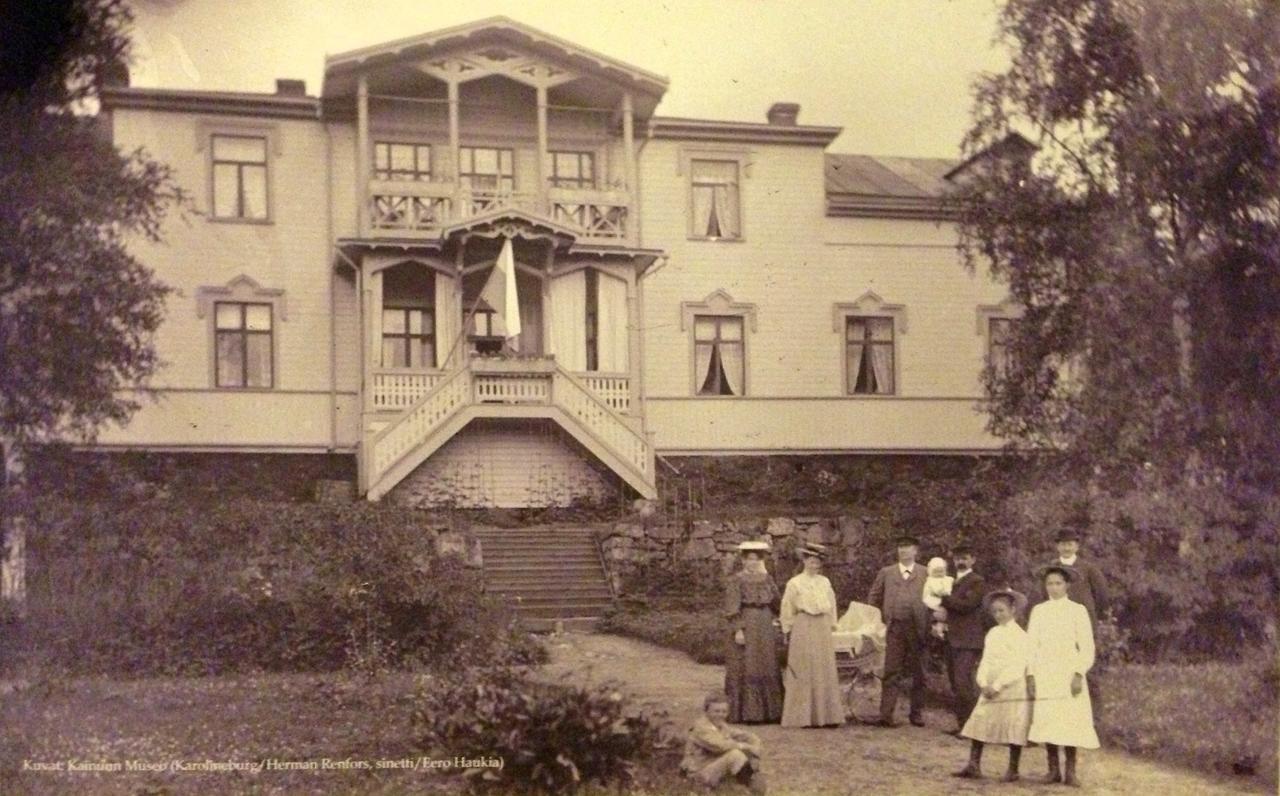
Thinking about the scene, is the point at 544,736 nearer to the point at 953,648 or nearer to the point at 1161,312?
the point at 953,648

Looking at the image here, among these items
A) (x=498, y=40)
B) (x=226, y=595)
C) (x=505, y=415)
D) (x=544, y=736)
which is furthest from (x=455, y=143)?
(x=544, y=736)

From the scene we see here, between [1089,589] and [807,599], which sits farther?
[807,599]

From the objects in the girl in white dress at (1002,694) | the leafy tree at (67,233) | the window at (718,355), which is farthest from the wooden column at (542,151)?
the girl in white dress at (1002,694)

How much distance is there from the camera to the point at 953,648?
8453 millimetres

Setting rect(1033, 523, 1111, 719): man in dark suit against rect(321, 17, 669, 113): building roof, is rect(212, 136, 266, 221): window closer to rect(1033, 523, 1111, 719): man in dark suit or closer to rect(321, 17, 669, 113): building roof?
rect(321, 17, 669, 113): building roof

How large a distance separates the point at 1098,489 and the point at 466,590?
16.3 ft

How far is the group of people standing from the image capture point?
7402 mm

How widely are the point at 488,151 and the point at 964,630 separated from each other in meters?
9.40

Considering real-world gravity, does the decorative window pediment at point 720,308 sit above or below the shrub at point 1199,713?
above

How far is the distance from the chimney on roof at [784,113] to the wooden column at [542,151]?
9.97ft

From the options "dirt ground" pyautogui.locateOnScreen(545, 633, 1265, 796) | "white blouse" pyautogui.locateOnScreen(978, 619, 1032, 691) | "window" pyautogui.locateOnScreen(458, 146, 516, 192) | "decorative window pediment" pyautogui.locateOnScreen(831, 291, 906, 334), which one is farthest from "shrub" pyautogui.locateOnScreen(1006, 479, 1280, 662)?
"window" pyautogui.locateOnScreen(458, 146, 516, 192)

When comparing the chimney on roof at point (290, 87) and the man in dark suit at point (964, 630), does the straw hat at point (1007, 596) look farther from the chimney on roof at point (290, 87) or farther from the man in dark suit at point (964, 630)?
the chimney on roof at point (290, 87)

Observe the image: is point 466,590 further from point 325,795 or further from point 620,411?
point 620,411

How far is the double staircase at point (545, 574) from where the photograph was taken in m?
9.61
